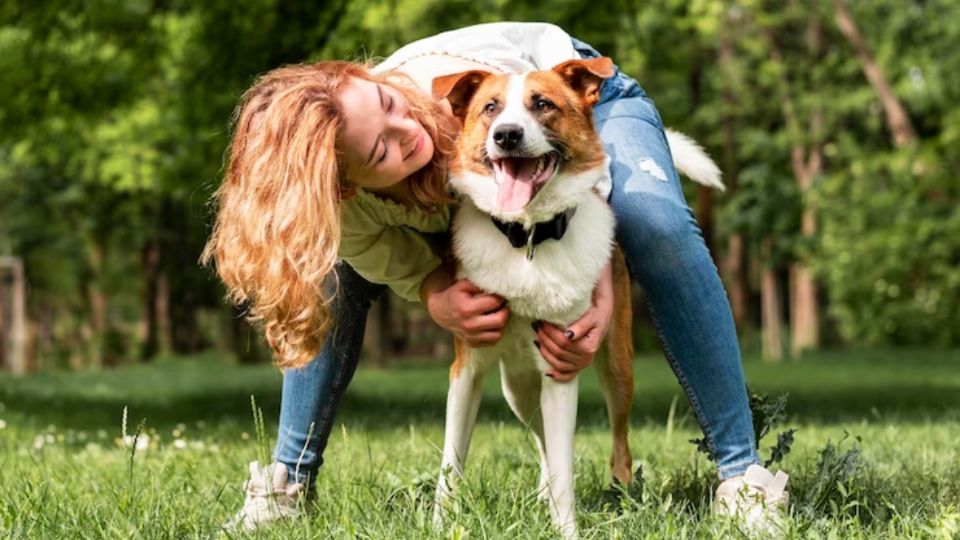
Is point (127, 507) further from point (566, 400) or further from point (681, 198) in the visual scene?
point (681, 198)

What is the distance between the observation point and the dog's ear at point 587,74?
341 centimetres

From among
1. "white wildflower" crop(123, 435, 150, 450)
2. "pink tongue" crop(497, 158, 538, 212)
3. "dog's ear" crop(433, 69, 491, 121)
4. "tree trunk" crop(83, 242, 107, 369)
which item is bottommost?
"tree trunk" crop(83, 242, 107, 369)

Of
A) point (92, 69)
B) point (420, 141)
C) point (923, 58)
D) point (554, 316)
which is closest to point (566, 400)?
point (554, 316)

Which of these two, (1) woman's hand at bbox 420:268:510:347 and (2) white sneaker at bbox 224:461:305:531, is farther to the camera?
(1) woman's hand at bbox 420:268:510:347

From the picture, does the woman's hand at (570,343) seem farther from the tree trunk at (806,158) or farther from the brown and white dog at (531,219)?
the tree trunk at (806,158)

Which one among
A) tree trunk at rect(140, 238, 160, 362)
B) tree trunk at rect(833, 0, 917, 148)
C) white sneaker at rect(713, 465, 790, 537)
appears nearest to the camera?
white sneaker at rect(713, 465, 790, 537)

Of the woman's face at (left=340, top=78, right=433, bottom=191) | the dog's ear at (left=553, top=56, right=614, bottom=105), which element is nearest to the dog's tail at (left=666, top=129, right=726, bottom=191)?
the dog's ear at (left=553, top=56, right=614, bottom=105)

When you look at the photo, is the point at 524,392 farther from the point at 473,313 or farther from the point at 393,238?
the point at 393,238

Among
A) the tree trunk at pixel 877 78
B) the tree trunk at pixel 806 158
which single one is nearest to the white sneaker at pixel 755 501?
the tree trunk at pixel 877 78

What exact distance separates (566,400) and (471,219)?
579 mm

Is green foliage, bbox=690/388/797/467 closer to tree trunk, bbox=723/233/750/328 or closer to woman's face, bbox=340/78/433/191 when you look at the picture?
woman's face, bbox=340/78/433/191

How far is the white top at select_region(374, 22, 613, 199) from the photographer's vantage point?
3.79 meters

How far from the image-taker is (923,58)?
2294cm

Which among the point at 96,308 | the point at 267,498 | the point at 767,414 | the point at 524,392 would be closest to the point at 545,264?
the point at 524,392
